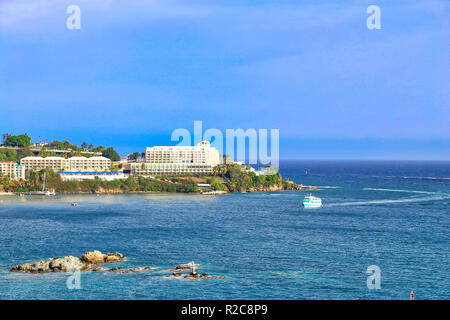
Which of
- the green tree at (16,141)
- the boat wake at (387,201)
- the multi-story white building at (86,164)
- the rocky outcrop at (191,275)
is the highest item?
the green tree at (16,141)

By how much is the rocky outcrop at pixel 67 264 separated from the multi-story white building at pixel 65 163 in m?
89.1

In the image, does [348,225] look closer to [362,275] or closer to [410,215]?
[410,215]

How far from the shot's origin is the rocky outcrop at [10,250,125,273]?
3528cm

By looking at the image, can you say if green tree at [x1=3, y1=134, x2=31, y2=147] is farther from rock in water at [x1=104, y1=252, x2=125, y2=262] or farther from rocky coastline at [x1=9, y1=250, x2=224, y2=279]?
rocky coastline at [x1=9, y1=250, x2=224, y2=279]

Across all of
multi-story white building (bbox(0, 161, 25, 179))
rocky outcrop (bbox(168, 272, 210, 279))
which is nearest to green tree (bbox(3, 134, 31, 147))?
multi-story white building (bbox(0, 161, 25, 179))

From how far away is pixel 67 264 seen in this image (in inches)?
1419

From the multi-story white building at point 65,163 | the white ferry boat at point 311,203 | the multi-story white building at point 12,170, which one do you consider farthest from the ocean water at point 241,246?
the multi-story white building at point 65,163

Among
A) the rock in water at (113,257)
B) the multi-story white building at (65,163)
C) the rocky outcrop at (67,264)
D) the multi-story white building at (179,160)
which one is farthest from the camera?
the multi-story white building at (179,160)

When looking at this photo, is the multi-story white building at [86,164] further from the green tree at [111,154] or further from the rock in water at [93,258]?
the rock in water at [93,258]

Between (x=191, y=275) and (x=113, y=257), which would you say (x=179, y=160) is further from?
(x=191, y=275)

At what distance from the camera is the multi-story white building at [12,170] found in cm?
10919

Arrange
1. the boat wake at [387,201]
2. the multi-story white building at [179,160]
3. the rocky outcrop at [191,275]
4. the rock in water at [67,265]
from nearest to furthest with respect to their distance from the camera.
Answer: the rocky outcrop at [191,275]
the rock in water at [67,265]
the boat wake at [387,201]
the multi-story white building at [179,160]
